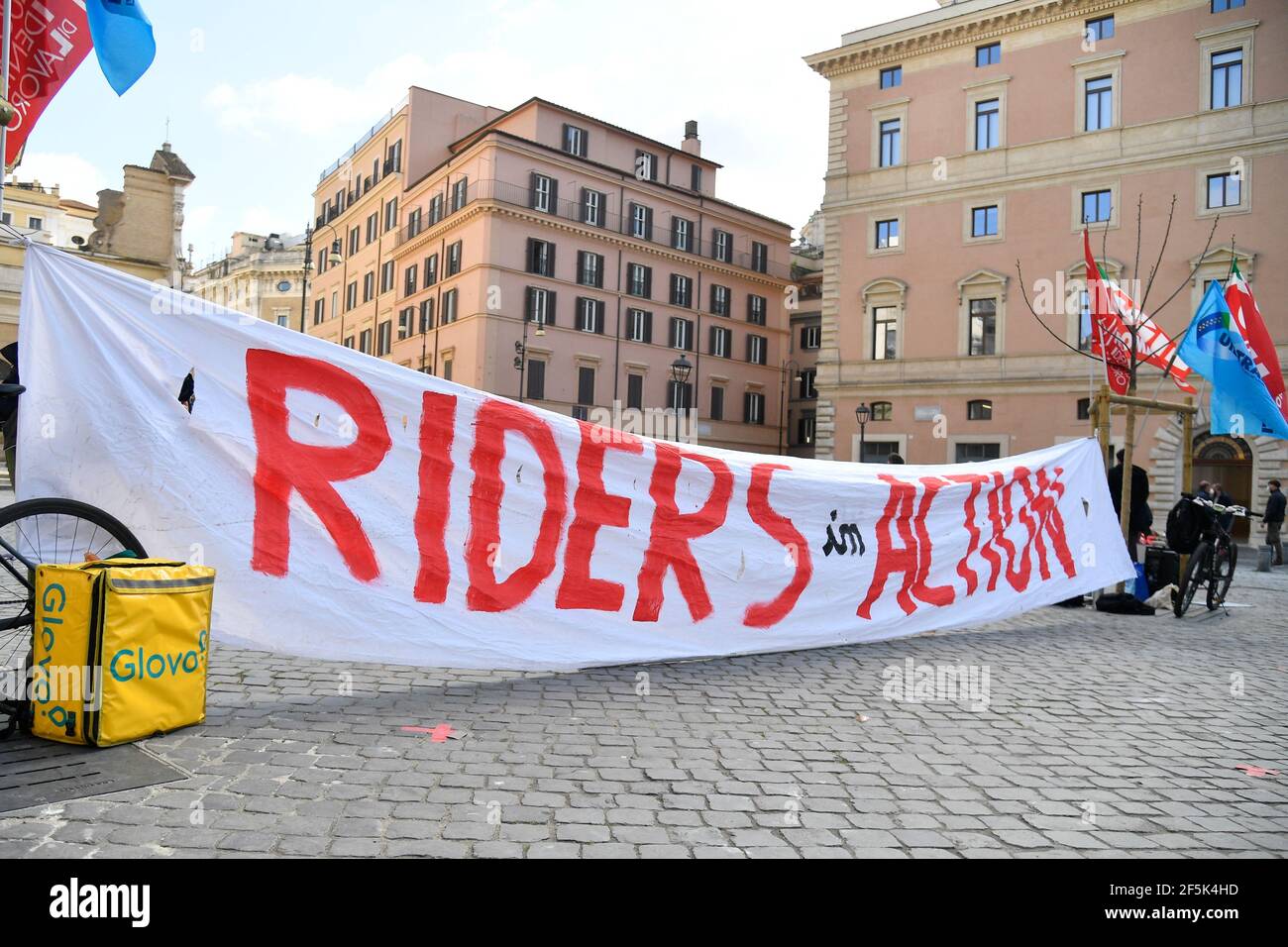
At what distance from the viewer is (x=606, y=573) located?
18.5ft

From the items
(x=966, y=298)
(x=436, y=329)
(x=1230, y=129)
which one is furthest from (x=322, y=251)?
(x=1230, y=129)

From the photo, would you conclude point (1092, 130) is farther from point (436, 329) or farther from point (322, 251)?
point (322, 251)

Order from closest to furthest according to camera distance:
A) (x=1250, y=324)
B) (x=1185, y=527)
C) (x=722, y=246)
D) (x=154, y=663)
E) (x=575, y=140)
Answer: (x=154, y=663)
(x=1185, y=527)
(x=1250, y=324)
(x=575, y=140)
(x=722, y=246)

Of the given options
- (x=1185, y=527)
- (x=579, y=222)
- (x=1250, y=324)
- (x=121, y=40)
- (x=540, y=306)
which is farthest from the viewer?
(x=579, y=222)

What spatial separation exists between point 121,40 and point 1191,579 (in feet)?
37.5

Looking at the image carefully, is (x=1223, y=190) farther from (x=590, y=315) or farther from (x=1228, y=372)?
(x=590, y=315)

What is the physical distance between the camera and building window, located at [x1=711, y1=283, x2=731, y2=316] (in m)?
50.6

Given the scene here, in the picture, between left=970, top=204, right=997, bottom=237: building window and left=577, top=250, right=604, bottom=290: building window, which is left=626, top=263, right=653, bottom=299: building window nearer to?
left=577, top=250, right=604, bottom=290: building window

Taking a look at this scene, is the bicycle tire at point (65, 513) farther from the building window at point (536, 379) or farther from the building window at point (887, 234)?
the building window at point (536, 379)

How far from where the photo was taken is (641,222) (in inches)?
1876

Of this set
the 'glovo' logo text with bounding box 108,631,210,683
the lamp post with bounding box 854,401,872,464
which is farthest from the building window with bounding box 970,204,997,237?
the 'glovo' logo text with bounding box 108,631,210,683

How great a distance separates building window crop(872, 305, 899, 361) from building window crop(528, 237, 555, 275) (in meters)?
16.9

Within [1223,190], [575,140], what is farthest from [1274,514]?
[575,140]

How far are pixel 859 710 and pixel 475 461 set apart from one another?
2.66 metres
